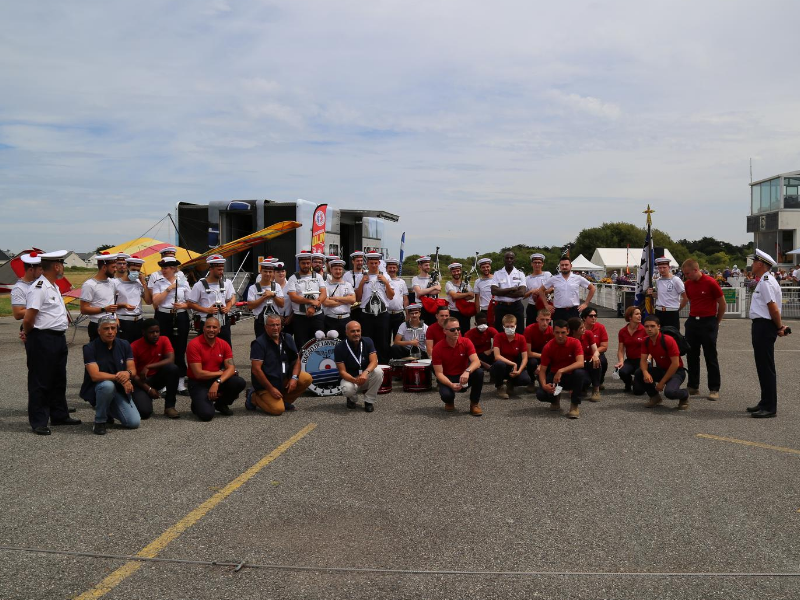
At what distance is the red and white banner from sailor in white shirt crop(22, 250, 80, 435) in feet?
34.9

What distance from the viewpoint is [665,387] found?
8367mm

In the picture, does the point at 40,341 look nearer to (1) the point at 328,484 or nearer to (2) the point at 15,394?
(2) the point at 15,394

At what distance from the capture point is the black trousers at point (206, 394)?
7.67 metres

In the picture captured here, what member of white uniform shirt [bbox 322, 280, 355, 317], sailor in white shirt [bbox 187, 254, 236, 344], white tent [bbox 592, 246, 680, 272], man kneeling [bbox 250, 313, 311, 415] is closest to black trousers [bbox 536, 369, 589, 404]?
man kneeling [bbox 250, 313, 311, 415]

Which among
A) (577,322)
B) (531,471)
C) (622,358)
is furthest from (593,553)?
(622,358)

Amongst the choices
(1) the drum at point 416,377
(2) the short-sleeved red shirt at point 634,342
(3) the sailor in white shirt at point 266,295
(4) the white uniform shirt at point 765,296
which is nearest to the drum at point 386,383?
(1) the drum at point 416,377

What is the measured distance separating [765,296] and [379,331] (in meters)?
5.10

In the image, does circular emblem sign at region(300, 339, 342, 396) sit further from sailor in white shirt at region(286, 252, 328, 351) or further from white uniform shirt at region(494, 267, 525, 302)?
white uniform shirt at region(494, 267, 525, 302)

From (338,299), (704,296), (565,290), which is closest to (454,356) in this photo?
(338,299)

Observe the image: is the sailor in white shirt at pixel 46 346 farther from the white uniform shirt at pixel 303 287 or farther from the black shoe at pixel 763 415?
the black shoe at pixel 763 415

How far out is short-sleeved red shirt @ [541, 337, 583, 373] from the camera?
841 centimetres

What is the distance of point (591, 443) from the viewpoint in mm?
6684

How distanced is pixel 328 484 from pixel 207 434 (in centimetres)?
221

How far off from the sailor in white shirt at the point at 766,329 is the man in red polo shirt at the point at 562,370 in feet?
6.42
